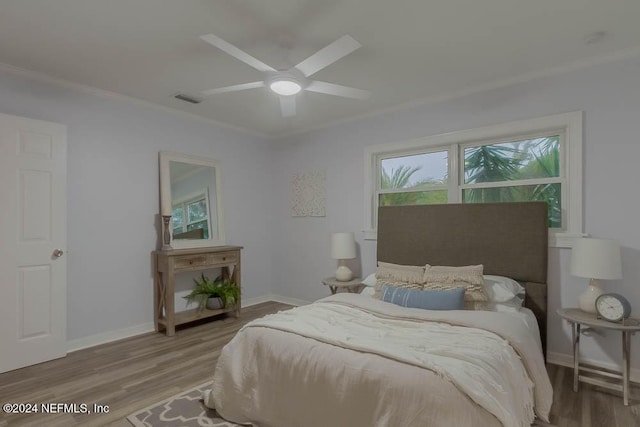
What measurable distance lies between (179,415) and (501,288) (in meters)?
2.57

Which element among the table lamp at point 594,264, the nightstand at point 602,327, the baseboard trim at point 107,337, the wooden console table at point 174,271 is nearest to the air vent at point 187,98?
the wooden console table at point 174,271

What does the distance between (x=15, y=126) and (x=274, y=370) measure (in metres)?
2.97

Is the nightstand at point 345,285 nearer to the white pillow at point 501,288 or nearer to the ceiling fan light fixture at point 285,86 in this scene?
the white pillow at point 501,288

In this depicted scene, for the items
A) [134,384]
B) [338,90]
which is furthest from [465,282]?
[134,384]

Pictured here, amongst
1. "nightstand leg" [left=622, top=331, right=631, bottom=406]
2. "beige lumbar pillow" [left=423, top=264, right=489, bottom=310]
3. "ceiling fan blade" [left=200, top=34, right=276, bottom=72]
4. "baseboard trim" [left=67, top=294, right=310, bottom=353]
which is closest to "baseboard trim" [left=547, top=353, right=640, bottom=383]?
"nightstand leg" [left=622, top=331, right=631, bottom=406]

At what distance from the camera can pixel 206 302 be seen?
421 centimetres

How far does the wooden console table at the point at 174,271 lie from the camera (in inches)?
147

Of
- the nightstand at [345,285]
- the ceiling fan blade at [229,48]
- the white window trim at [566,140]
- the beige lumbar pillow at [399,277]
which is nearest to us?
the ceiling fan blade at [229,48]

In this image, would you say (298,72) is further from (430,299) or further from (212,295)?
(212,295)

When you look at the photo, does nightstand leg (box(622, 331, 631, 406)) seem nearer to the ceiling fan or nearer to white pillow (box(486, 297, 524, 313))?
white pillow (box(486, 297, 524, 313))

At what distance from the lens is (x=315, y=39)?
250 centimetres

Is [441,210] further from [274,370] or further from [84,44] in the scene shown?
[84,44]

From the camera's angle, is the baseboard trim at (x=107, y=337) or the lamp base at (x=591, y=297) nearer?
the lamp base at (x=591, y=297)

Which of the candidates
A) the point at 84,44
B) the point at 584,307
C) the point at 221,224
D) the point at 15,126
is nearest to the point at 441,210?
the point at 584,307
